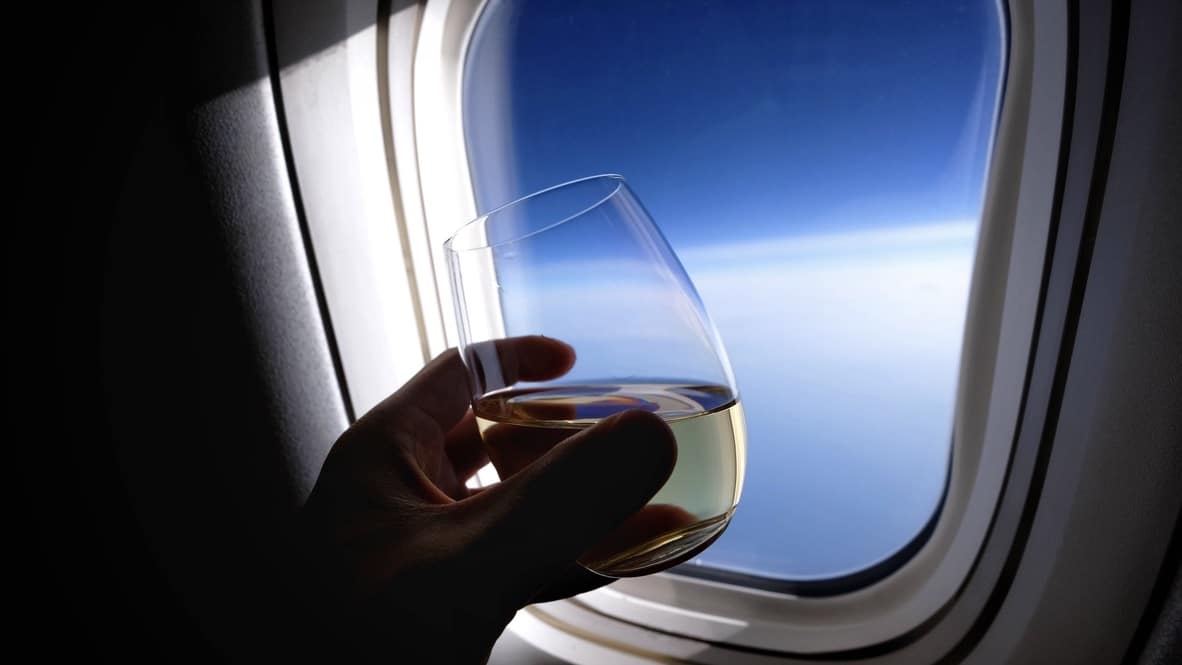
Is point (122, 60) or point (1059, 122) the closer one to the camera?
point (1059, 122)

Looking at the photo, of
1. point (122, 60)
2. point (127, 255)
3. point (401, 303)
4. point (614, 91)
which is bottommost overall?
point (401, 303)

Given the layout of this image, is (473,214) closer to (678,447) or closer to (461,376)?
(461,376)

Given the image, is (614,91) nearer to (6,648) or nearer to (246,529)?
(246,529)

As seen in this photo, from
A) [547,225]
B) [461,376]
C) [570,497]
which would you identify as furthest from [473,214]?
[570,497]

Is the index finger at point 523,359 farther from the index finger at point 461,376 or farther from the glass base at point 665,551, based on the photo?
the glass base at point 665,551

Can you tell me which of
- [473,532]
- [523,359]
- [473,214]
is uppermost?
[473,214]

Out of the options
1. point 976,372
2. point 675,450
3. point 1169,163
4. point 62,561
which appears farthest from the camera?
point 62,561

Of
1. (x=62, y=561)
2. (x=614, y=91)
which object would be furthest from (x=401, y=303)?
(x=62, y=561)

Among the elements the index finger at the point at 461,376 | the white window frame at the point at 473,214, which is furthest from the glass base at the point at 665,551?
the white window frame at the point at 473,214
